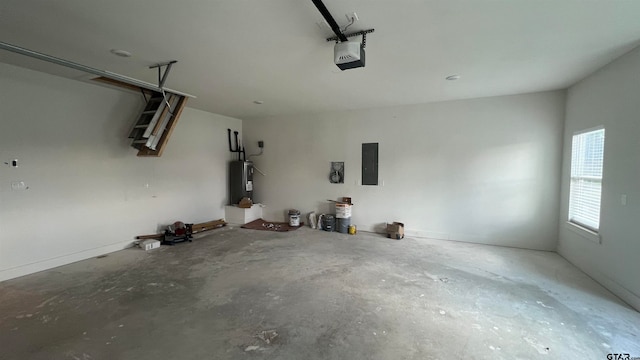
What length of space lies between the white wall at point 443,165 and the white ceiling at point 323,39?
2.73ft

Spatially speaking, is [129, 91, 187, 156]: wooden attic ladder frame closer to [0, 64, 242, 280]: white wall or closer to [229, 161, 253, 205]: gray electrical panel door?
[0, 64, 242, 280]: white wall

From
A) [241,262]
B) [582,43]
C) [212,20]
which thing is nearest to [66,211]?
[241,262]

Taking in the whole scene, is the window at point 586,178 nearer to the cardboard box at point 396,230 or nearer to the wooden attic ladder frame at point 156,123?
the cardboard box at point 396,230

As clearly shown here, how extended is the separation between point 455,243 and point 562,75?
309 cm

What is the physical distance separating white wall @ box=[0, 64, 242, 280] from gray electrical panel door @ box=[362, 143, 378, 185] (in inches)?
156

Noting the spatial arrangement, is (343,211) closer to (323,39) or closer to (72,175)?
(323,39)

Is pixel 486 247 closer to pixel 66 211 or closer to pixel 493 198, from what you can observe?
pixel 493 198

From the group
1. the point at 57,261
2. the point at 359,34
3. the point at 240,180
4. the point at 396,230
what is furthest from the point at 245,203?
the point at 359,34

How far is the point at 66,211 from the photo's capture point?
3.82 meters

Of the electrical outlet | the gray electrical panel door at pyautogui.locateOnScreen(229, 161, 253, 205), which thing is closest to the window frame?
the gray electrical panel door at pyautogui.locateOnScreen(229, 161, 253, 205)

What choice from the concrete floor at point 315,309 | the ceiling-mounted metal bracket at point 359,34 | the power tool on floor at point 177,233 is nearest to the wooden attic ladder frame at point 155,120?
the power tool on floor at point 177,233

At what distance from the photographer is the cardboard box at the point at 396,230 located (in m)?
5.18

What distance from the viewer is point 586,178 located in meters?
3.70

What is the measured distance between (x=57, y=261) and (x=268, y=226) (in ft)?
11.6
